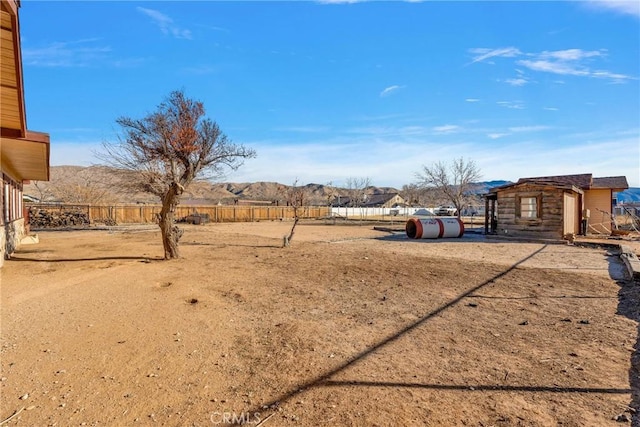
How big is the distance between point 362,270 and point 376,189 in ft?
494

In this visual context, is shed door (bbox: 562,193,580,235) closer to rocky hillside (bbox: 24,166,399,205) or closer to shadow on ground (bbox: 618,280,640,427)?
shadow on ground (bbox: 618,280,640,427)

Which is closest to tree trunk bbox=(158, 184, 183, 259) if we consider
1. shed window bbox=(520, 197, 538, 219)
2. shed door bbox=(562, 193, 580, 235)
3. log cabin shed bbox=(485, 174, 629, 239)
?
log cabin shed bbox=(485, 174, 629, 239)

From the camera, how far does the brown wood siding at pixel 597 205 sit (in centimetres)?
2216

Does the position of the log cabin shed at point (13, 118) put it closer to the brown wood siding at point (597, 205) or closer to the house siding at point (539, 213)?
the house siding at point (539, 213)

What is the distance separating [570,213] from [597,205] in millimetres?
5747

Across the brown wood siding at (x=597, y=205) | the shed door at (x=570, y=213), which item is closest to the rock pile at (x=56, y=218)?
the shed door at (x=570, y=213)

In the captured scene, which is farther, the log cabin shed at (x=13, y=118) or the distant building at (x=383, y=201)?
the distant building at (x=383, y=201)

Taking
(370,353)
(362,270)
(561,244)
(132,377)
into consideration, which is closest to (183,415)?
(132,377)

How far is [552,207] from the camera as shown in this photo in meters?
17.5

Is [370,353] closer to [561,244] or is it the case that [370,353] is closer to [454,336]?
[454,336]

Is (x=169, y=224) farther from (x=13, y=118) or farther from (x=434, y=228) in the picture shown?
(x=434, y=228)

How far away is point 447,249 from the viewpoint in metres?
14.5

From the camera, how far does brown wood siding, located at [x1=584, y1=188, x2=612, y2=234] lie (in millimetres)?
22156

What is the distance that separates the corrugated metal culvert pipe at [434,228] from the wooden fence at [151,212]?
20.4 m
